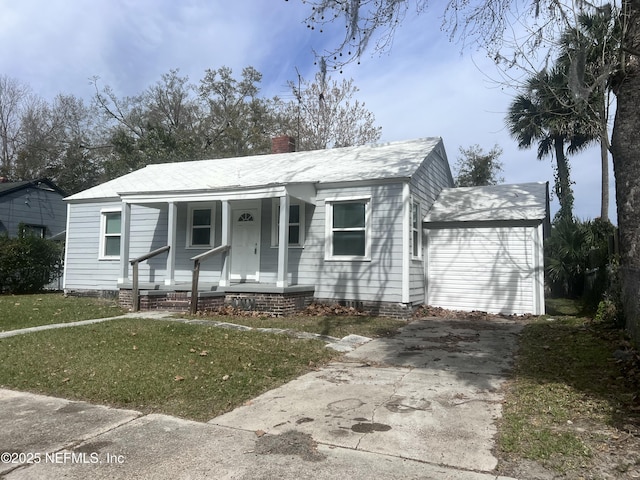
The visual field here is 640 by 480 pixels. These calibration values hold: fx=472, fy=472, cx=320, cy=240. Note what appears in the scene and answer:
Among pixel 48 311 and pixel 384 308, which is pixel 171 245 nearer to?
pixel 48 311

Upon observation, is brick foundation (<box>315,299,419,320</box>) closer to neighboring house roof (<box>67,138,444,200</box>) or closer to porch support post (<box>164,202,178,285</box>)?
neighboring house roof (<box>67,138,444,200</box>)

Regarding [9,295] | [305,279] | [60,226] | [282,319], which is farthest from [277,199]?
[60,226]

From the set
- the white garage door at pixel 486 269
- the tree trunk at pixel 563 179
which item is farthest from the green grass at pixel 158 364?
the tree trunk at pixel 563 179

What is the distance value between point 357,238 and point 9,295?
38.6ft

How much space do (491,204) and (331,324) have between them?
6652 millimetres

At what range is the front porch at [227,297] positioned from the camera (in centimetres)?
1122

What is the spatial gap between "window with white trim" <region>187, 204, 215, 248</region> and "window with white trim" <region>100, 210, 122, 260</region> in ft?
9.36

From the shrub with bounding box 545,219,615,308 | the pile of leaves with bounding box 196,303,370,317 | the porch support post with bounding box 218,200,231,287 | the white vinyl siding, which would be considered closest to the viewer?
the pile of leaves with bounding box 196,303,370,317

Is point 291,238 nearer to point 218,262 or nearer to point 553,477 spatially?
point 218,262

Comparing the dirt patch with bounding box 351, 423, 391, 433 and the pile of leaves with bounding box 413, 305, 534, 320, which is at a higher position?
the pile of leaves with bounding box 413, 305, 534, 320

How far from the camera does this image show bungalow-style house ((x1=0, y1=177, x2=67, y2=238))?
20922 mm

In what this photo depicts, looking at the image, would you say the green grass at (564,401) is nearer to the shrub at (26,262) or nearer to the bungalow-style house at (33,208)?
the shrub at (26,262)

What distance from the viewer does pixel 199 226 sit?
555 inches

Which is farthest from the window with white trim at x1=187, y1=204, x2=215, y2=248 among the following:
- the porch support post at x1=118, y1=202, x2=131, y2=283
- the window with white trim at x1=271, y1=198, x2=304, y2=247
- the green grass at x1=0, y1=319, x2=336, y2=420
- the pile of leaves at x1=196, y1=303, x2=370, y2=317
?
the green grass at x1=0, y1=319, x2=336, y2=420
